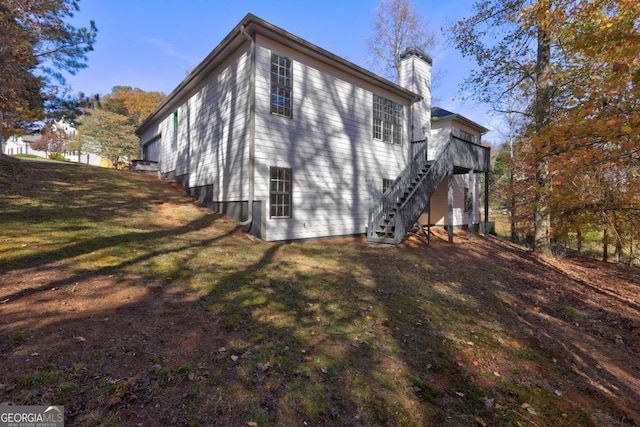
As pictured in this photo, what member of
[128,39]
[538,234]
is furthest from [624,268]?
[128,39]

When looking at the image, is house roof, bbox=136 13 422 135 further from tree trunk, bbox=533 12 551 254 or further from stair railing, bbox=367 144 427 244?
tree trunk, bbox=533 12 551 254

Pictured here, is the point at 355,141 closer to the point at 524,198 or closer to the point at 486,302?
the point at 486,302

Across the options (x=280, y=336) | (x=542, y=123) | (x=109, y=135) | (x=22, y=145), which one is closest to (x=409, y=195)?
(x=542, y=123)

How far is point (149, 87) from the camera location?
4016cm

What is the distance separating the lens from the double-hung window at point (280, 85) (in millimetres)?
9284

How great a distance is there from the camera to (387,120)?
42.2 feet

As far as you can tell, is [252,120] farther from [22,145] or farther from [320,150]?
[22,145]

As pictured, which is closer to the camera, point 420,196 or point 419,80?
point 420,196

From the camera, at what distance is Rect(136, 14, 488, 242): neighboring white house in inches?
355

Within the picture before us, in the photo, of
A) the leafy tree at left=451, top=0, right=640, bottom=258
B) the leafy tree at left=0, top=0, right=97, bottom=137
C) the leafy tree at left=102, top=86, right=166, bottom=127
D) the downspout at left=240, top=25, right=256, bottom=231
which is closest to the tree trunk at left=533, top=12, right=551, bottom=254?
the leafy tree at left=451, top=0, right=640, bottom=258

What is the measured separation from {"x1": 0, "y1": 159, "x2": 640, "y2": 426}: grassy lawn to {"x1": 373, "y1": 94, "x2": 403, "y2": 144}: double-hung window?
21.3 ft

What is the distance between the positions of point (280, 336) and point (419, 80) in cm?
1508

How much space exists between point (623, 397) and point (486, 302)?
104 inches

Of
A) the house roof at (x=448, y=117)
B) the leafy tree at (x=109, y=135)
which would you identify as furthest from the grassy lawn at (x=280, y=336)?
the leafy tree at (x=109, y=135)
